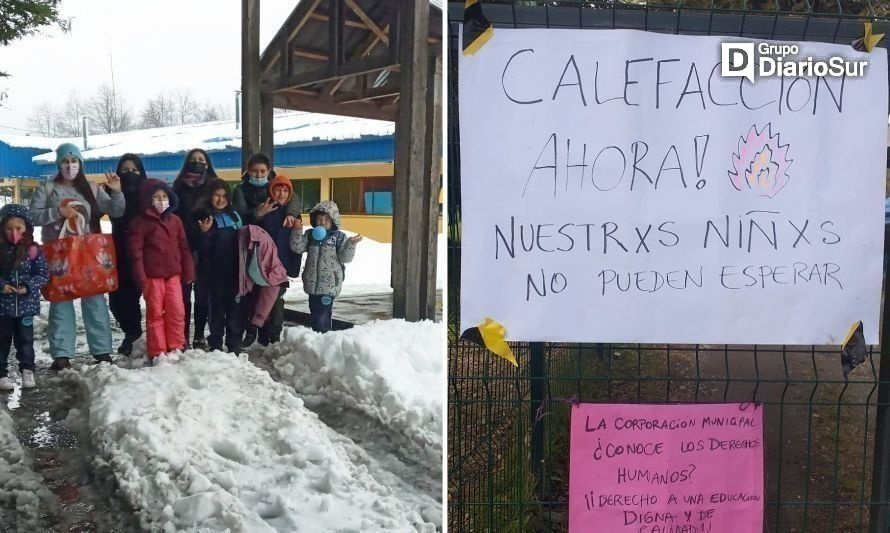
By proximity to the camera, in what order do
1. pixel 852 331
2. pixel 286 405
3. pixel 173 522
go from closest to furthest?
pixel 173 522
pixel 286 405
pixel 852 331

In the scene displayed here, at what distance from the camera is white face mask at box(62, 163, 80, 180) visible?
64.8 inches

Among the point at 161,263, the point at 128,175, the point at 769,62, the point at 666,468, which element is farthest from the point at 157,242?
the point at 769,62

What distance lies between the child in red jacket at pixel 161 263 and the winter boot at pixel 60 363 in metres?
0.18

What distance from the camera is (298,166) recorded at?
174 cm

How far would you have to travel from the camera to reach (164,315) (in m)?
1.76

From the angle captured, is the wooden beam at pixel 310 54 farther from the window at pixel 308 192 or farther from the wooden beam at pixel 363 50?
the window at pixel 308 192

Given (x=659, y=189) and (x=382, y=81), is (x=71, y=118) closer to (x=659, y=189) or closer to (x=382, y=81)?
(x=382, y=81)

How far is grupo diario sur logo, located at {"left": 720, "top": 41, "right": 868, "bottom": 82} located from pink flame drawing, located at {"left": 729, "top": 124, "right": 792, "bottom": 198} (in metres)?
0.15

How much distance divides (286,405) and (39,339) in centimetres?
59

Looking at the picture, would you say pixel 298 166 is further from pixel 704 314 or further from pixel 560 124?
pixel 704 314

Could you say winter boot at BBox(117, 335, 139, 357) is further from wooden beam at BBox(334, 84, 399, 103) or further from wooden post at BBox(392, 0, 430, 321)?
wooden beam at BBox(334, 84, 399, 103)

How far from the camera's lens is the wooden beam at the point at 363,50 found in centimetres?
171

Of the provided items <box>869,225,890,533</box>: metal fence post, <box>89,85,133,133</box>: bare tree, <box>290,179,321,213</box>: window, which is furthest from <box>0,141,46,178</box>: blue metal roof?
<box>869,225,890,533</box>: metal fence post

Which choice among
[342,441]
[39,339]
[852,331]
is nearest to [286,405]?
[342,441]
